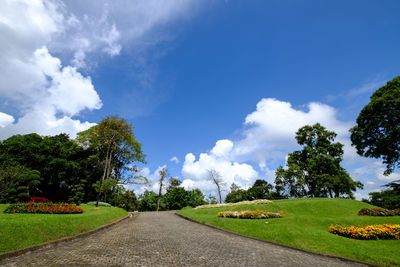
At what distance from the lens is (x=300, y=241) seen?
9422 mm

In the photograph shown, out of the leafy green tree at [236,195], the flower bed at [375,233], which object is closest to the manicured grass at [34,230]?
the flower bed at [375,233]

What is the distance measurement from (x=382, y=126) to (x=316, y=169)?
13.6 m

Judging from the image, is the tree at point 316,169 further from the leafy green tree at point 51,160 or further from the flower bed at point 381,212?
the leafy green tree at point 51,160

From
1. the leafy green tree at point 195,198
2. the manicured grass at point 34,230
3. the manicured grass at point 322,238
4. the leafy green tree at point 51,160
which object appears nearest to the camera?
the manicured grass at point 34,230

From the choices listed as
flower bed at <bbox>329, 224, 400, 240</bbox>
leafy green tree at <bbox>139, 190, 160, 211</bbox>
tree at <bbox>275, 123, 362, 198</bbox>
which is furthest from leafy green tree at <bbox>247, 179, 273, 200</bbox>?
flower bed at <bbox>329, 224, 400, 240</bbox>

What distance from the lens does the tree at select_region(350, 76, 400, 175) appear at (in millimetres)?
22297

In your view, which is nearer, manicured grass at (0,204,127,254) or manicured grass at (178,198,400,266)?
manicured grass at (0,204,127,254)

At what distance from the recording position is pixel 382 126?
23.7m

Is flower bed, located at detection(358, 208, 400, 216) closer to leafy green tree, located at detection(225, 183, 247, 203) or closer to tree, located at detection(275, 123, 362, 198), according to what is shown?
tree, located at detection(275, 123, 362, 198)

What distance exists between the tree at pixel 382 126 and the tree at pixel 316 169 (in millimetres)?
6637

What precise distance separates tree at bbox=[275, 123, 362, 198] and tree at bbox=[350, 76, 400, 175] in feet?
21.8

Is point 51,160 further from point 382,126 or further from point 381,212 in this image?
point 382,126

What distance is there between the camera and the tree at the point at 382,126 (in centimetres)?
2230

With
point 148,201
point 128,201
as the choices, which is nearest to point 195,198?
point 148,201
